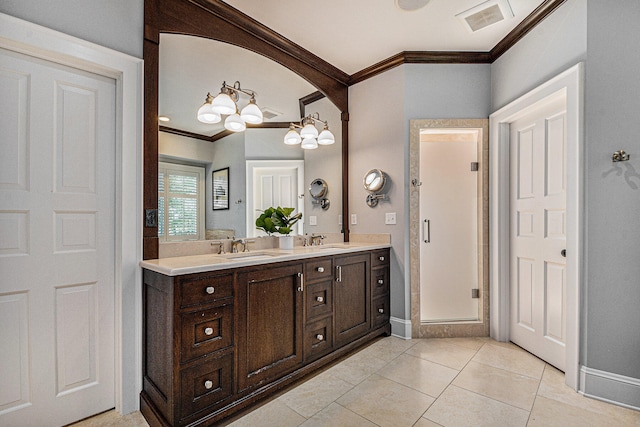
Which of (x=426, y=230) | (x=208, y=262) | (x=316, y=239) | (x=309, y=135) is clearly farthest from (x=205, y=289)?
(x=426, y=230)

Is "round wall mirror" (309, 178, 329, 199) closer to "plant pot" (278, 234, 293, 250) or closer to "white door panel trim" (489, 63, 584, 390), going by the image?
"plant pot" (278, 234, 293, 250)

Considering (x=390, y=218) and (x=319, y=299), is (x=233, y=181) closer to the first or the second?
(x=319, y=299)

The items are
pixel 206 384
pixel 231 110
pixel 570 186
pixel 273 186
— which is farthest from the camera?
pixel 273 186

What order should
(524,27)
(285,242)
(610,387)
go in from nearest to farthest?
(610,387) < (524,27) < (285,242)

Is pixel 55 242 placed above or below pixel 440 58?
below

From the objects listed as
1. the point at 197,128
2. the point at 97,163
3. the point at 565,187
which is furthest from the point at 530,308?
the point at 97,163

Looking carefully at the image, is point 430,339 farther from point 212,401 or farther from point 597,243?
point 212,401

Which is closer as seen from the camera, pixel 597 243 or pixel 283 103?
pixel 597 243

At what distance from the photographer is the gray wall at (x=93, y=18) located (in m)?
1.52

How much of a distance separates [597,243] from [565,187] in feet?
1.57

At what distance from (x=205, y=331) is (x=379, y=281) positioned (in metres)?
1.79

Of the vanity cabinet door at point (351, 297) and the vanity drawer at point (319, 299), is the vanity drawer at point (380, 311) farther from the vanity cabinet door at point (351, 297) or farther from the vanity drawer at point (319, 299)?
the vanity drawer at point (319, 299)

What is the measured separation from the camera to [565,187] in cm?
224

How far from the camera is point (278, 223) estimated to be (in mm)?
2625
